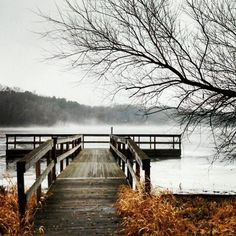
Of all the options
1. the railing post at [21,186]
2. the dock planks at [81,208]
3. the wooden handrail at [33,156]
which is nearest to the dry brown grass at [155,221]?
the dock planks at [81,208]

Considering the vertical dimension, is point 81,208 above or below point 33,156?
below

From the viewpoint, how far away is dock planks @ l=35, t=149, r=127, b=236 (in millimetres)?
4922

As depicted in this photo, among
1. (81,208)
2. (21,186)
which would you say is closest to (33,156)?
(21,186)

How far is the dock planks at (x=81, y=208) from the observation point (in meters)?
4.92

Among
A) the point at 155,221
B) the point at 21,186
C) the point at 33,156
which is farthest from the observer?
the point at 33,156

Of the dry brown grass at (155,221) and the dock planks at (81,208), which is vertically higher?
the dry brown grass at (155,221)

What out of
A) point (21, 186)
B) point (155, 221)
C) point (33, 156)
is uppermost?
point (33, 156)

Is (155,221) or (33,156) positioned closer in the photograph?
(155,221)

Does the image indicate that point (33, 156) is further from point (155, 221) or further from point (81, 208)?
point (155, 221)

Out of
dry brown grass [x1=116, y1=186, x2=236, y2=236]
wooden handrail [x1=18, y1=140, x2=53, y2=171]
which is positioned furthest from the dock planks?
wooden handrail [x1=18, y1=140, x2=53, y2=171]

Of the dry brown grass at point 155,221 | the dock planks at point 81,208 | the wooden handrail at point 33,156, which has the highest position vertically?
the wooden handrail at point 33,156

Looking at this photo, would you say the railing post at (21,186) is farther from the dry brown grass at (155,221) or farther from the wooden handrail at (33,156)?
the dry brown grass at (155,221)

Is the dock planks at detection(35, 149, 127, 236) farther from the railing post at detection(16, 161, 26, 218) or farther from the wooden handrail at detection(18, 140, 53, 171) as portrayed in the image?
the wooden handrail at detection(18, 140, 53, 171)

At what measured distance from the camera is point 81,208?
236 inches
